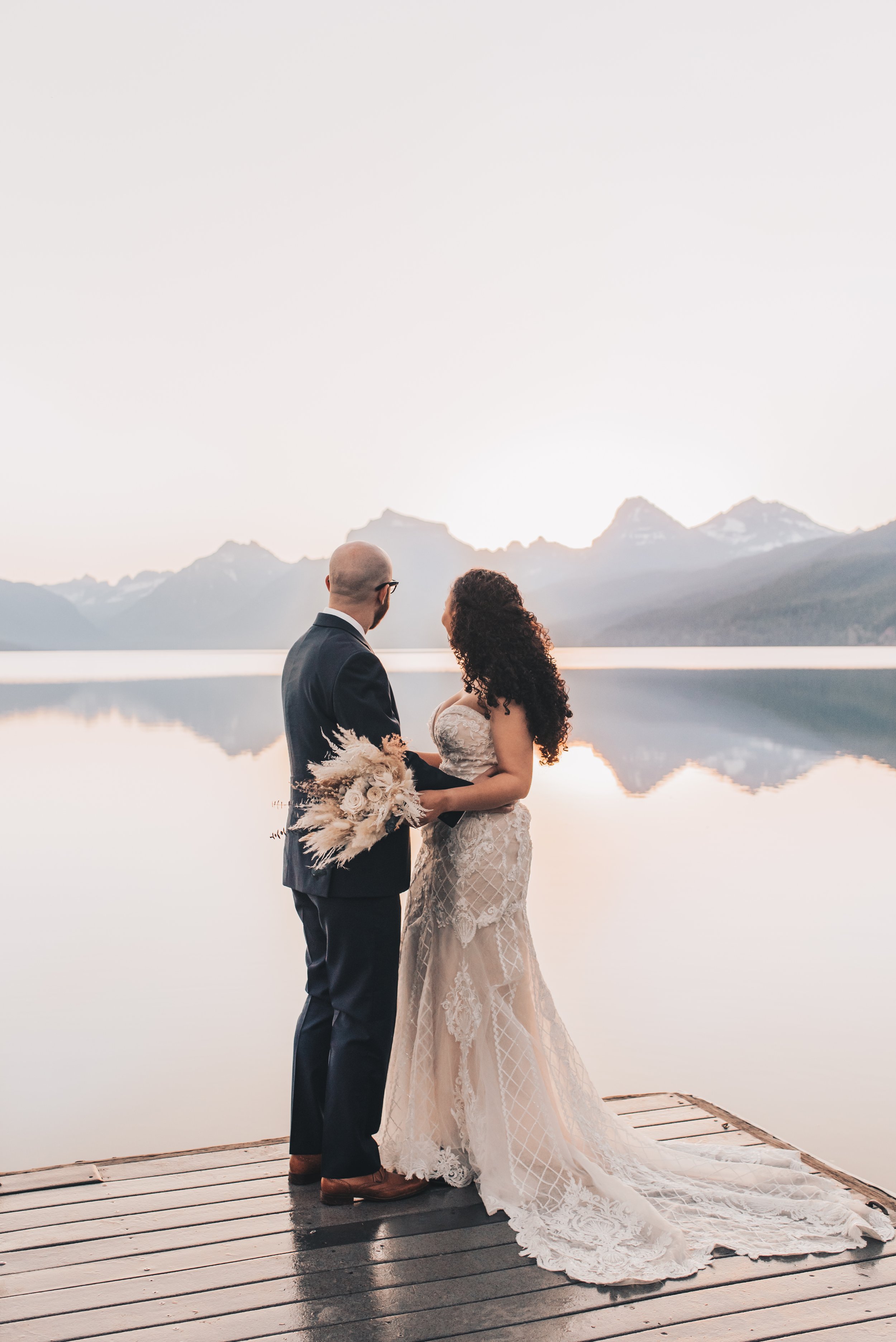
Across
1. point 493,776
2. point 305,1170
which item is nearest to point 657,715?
point 493,776

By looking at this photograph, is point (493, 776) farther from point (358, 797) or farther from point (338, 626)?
point (338, 626)

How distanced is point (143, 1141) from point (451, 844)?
296 centimetres

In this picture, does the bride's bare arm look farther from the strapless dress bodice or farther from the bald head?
the bald head

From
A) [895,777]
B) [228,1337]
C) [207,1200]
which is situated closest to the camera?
[228,1337]

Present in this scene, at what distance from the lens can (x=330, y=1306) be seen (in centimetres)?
256

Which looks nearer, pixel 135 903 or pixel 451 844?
pixel 451 844

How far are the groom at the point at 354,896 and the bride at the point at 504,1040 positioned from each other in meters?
0.20

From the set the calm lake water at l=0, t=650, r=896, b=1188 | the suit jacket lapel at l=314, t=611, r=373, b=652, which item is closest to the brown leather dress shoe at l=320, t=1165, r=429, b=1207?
the suit jacket lapel at l=314, t=611, r=373, b=652

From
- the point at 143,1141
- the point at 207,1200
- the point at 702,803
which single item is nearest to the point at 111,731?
the point at 702,803

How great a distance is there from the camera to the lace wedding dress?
302 centimetres

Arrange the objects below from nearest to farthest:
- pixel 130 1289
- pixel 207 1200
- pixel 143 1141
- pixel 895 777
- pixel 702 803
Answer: pixel 130 1289 → pixel 207 1200 → pixel 143 1141 → pixel 702 803 → pixel 895 777

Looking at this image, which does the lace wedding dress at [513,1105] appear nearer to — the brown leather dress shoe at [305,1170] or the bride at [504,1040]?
the bride at [504,1040]

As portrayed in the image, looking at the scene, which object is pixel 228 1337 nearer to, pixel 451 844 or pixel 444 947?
pixel 444 947

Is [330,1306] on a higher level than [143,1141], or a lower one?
higher
